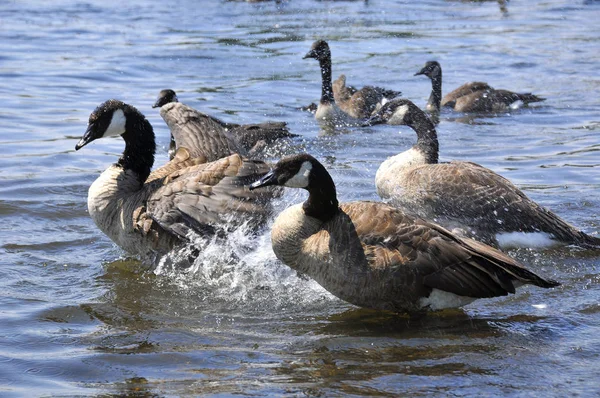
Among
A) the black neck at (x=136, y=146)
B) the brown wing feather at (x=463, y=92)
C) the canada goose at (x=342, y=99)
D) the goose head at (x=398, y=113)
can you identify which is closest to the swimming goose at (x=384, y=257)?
the black neck at (x=136, y=146)

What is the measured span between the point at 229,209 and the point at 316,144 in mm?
5900

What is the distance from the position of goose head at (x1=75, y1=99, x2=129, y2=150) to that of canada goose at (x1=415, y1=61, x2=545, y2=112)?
8.55m

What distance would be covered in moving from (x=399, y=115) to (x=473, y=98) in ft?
19.5

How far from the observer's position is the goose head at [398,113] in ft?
32.5

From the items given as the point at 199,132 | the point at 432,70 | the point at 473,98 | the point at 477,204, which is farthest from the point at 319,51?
the point at 477,204

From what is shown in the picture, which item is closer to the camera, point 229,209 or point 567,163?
point 229,209

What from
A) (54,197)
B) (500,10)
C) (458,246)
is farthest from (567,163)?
(500,10)

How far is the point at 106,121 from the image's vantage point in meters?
8.23

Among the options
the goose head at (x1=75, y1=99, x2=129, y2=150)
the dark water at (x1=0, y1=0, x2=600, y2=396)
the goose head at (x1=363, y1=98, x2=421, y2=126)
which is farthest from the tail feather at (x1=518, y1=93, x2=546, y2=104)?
the goose head at (x1=75, y1=99, x2=129, y2=150)

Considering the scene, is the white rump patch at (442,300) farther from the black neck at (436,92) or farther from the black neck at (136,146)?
the black neck at (436,92)

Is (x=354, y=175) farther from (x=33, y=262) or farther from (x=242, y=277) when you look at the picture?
(x=33, y=262)

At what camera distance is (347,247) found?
21.7 feet

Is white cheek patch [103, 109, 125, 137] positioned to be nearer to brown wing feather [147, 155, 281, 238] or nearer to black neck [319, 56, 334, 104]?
brown wing feather [147, 155, 281, 238]

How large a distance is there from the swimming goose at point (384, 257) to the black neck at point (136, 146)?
1903 mm
